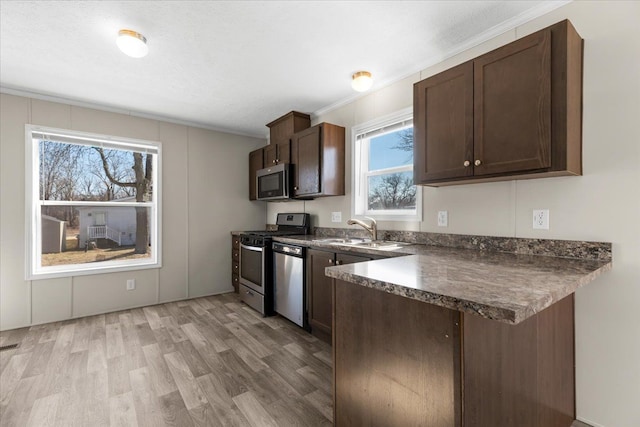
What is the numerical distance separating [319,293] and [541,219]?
5.77 ft

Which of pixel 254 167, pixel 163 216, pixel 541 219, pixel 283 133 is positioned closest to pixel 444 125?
pixel 541 219

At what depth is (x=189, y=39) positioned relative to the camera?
2.10 m

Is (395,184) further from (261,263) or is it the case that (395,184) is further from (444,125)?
(261,263)

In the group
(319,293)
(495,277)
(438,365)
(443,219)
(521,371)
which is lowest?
(319,293)

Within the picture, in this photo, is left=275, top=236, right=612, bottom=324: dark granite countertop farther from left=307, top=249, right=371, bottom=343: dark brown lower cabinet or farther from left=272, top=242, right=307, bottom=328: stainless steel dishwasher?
left=272, top=242, right=307, bottom=328: stainless steel dishwasher

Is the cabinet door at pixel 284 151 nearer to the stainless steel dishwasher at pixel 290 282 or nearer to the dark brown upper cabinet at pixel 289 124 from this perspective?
the dark brown upper cabinet at pixel 289 124

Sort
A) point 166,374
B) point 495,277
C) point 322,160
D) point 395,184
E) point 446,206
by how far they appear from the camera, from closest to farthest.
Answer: point 495,277 < point 166,374 < point 446,206 < point 395,184 < point 322,160

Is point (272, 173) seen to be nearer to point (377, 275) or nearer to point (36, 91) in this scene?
point (36, 91)

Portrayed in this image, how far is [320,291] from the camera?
2619mm

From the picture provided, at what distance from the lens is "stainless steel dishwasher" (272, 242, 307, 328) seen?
2.82 metres

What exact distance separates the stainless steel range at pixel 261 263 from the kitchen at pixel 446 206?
25 cm

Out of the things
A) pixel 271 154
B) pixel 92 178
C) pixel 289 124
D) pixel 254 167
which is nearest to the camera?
pixel 92 178

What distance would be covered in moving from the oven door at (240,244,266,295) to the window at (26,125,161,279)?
1.12 metres

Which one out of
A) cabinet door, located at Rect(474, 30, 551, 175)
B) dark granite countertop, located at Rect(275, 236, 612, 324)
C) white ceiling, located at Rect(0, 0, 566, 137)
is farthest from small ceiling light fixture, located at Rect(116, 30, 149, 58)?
cabinet door, located at Rect(474, 30, 551, 175)
